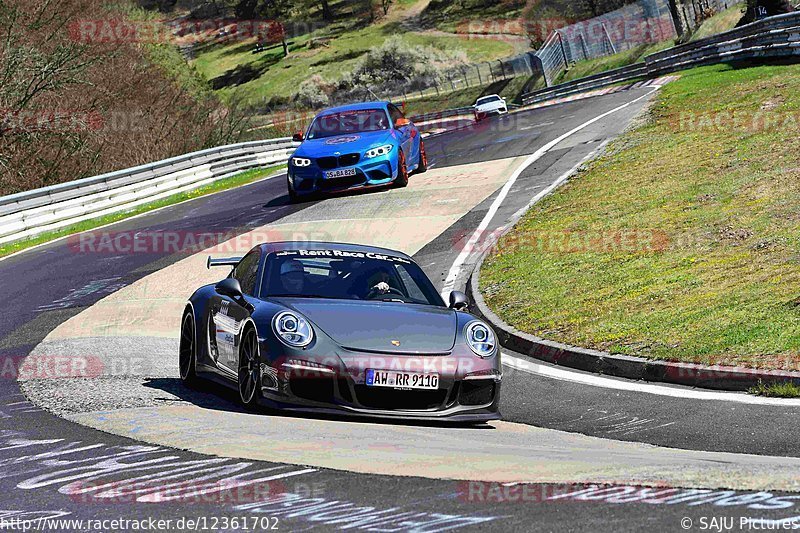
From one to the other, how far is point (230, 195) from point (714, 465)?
74.8 feet

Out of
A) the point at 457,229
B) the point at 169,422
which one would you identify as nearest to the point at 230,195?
the point at 457,229

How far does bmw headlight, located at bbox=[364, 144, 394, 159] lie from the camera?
74.8 feet

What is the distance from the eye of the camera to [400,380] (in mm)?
8086

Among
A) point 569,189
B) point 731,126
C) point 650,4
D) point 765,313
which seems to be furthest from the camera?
point 650,4

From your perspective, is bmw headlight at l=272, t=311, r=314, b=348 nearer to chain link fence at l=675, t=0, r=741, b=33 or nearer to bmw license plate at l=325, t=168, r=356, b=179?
bmw license plate at l=325, t=168, r=356, b=179

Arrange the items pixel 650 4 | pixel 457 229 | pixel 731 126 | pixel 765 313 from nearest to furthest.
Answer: pixel 765 313, pixel 457 229, pixel 731 126, pixel 650 4

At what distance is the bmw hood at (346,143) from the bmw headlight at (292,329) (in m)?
14.5

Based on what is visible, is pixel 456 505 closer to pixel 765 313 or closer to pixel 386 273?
pixel 386 273

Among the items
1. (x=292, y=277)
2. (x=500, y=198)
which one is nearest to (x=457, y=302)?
(x=292, y=277)

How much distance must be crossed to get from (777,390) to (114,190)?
21.2 m

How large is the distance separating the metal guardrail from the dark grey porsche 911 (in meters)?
26.9

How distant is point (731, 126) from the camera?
76.4 ft

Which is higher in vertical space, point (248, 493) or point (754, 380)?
point (248, 493)
